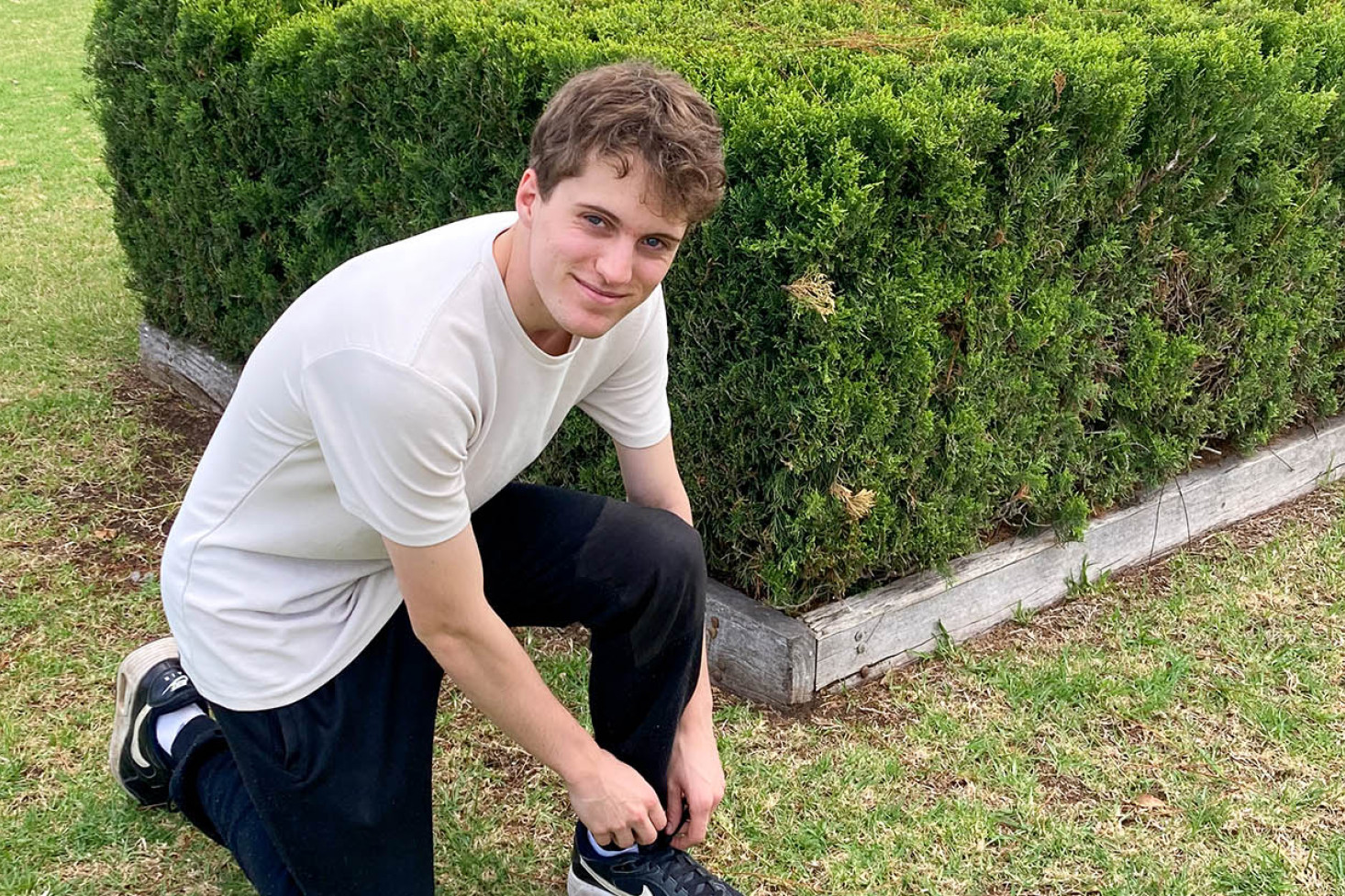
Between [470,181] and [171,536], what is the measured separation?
5.73ft

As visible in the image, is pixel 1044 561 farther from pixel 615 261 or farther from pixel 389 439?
pixel 389 439

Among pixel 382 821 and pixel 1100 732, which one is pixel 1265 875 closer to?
pixel 1100 732

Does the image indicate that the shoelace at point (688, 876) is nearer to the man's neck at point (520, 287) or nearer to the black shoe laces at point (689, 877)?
the black shoe laces at point (689, 877)

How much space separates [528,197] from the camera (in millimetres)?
2229

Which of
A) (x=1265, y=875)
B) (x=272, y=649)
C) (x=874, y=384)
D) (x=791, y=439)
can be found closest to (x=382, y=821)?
(x=272, y=649)

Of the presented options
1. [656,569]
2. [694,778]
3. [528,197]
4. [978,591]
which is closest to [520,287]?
[528,197]

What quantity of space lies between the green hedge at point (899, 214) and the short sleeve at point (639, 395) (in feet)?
1.86

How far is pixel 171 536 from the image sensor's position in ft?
8.29

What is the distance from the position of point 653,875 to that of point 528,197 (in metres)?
1.45

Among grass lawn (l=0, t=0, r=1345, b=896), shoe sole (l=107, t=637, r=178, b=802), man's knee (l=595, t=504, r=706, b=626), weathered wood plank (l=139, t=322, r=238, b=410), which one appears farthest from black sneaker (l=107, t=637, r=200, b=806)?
weathered wood plank (l=139, t=322, r=238, b=410)

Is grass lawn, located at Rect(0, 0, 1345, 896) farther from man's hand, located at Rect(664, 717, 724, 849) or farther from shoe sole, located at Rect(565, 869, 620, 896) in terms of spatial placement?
man's hand, located at Rect(664, 717, 724, 849)

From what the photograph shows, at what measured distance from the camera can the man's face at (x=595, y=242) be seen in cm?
211

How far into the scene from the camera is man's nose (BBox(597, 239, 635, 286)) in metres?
2.14

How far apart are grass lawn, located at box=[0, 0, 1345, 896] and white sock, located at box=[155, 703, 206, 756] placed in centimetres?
27
